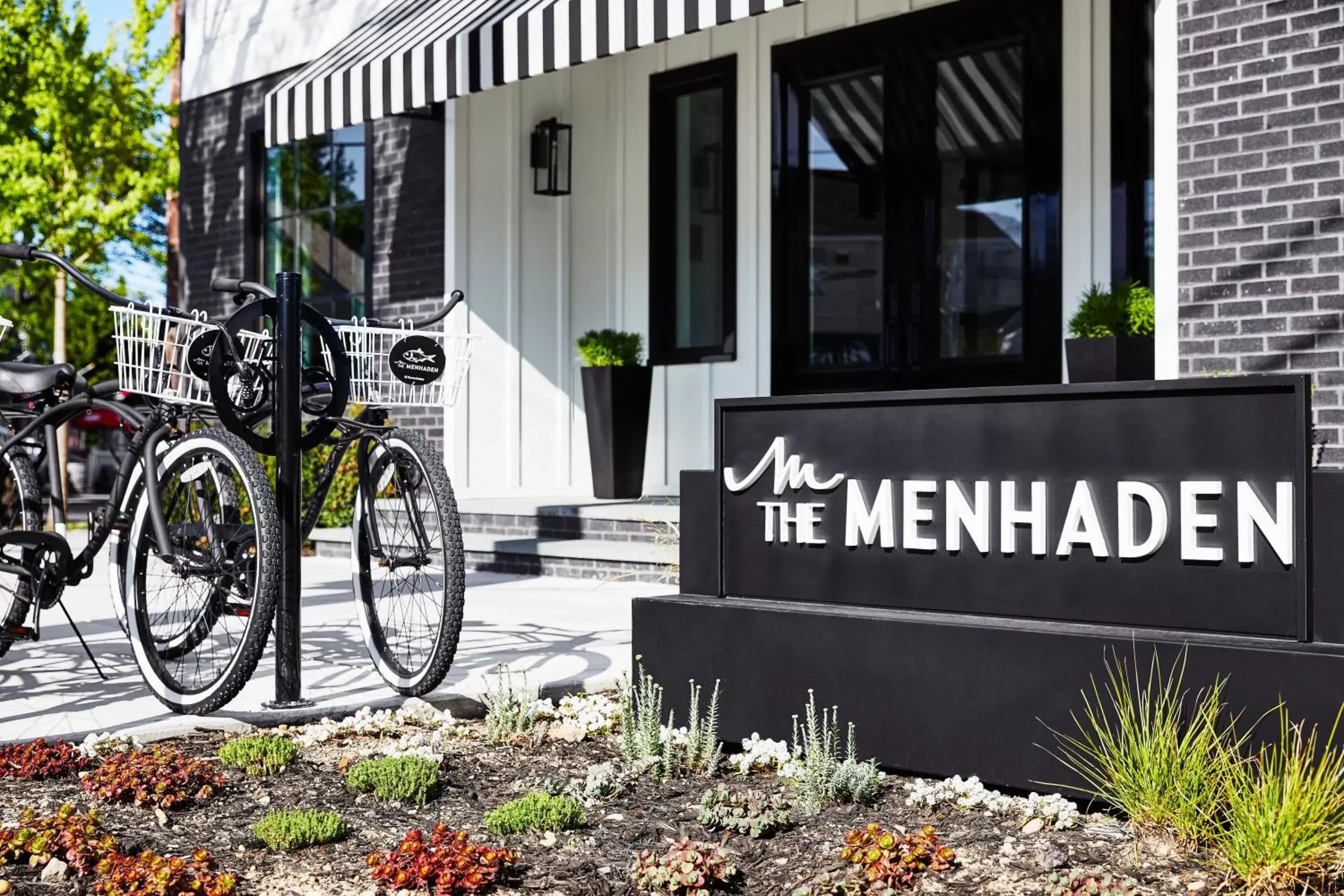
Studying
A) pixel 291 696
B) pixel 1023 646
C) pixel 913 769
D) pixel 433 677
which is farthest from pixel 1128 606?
pixel 291 696

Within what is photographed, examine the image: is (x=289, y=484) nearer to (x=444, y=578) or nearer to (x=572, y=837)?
(x=444, y=578)

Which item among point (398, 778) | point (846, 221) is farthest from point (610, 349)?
point (398, 778)

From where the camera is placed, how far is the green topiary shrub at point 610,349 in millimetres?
9359

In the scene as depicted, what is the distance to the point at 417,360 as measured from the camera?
4.41m

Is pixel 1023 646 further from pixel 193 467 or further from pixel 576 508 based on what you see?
pixel 576 508

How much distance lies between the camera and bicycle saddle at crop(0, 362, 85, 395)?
4.54 meters

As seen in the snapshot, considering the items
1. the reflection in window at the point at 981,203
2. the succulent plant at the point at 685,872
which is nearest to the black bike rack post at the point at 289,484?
the succulent plant at the point at 685,872

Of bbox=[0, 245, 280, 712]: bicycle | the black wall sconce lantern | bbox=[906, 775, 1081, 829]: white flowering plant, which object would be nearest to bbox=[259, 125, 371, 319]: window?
the black wall sconce lantern

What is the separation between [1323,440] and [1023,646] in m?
3.45

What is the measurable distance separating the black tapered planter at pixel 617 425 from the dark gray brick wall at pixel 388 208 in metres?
1.31

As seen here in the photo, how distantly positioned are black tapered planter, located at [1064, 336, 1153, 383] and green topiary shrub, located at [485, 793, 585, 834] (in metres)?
4.46

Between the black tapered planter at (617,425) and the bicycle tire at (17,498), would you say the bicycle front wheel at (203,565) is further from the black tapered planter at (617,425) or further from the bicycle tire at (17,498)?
the black tapered planter at (617,425)

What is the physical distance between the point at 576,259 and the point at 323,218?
2.26 meters

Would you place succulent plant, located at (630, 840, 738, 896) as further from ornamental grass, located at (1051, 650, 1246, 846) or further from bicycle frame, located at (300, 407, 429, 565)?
bicycle frame, located at (300, 407, 429, 565)
